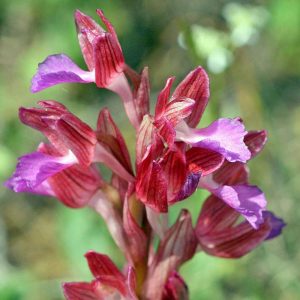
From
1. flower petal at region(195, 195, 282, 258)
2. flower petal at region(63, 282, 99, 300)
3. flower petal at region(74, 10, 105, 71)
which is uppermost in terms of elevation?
flower petal at region(74, 10, 105, 71)

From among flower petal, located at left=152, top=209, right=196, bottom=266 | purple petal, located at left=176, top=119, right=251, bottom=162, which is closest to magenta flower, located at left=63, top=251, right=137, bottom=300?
flower petal, located at left=152, top=209, right=196, bottom=266

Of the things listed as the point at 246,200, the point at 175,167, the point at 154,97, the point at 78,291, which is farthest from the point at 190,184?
the point at 154,97

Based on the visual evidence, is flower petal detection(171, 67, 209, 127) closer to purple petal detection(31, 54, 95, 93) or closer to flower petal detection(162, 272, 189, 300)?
purple petal detection(31, 54, 95, 93)

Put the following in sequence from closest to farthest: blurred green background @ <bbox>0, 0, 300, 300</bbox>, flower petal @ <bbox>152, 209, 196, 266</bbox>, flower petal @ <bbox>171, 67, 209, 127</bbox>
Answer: flower petal @ <bbox>171, 67, 209, 127</bbox>, flower petal @ <bbox>152, 209, 196, 266</bbox>, blurred green background @ <bbox>0, 0, 300, 300</bbox>

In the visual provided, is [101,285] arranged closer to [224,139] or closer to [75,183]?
[75,183]

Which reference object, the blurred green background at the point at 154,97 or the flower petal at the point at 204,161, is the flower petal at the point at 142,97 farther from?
the blurred green background at the point at 154,97
